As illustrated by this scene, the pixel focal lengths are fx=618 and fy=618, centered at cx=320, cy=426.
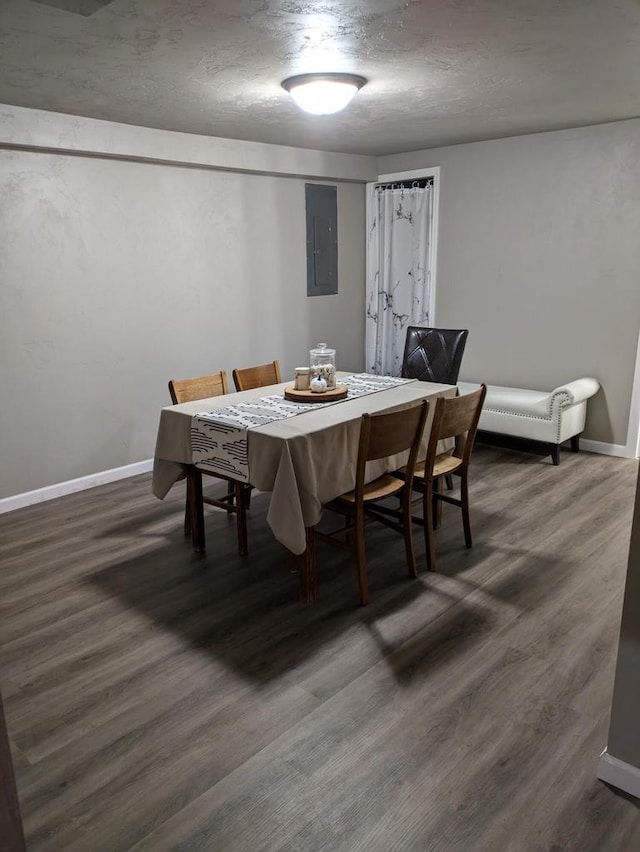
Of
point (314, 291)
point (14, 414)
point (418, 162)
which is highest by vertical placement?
point (418, 162)

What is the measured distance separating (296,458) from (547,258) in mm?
3342

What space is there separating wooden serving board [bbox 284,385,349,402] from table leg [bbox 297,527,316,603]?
83 centimetres

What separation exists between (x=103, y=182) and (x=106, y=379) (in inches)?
52.7

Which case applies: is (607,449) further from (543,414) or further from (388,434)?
(388,434)

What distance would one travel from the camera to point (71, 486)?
4340mm

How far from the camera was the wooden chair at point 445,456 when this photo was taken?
3002 mm

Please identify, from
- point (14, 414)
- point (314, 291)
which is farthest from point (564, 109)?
point (14, 414)

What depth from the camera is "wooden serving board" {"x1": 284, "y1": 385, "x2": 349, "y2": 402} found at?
3.41 m

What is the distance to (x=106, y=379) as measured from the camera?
4.43 metres

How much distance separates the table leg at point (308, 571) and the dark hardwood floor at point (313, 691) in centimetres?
8

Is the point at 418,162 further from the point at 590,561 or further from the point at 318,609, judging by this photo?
the point at 318,609

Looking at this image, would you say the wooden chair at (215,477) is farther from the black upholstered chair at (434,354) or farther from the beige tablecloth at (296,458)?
the black upholstered chair at (434,354)

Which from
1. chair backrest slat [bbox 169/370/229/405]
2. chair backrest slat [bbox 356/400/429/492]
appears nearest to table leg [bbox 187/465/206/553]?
chair backrest slat [bbox 169/370/229/405]

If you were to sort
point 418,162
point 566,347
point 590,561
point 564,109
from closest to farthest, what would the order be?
point 590,561
point 564,109
point 566,347
point 418,162
